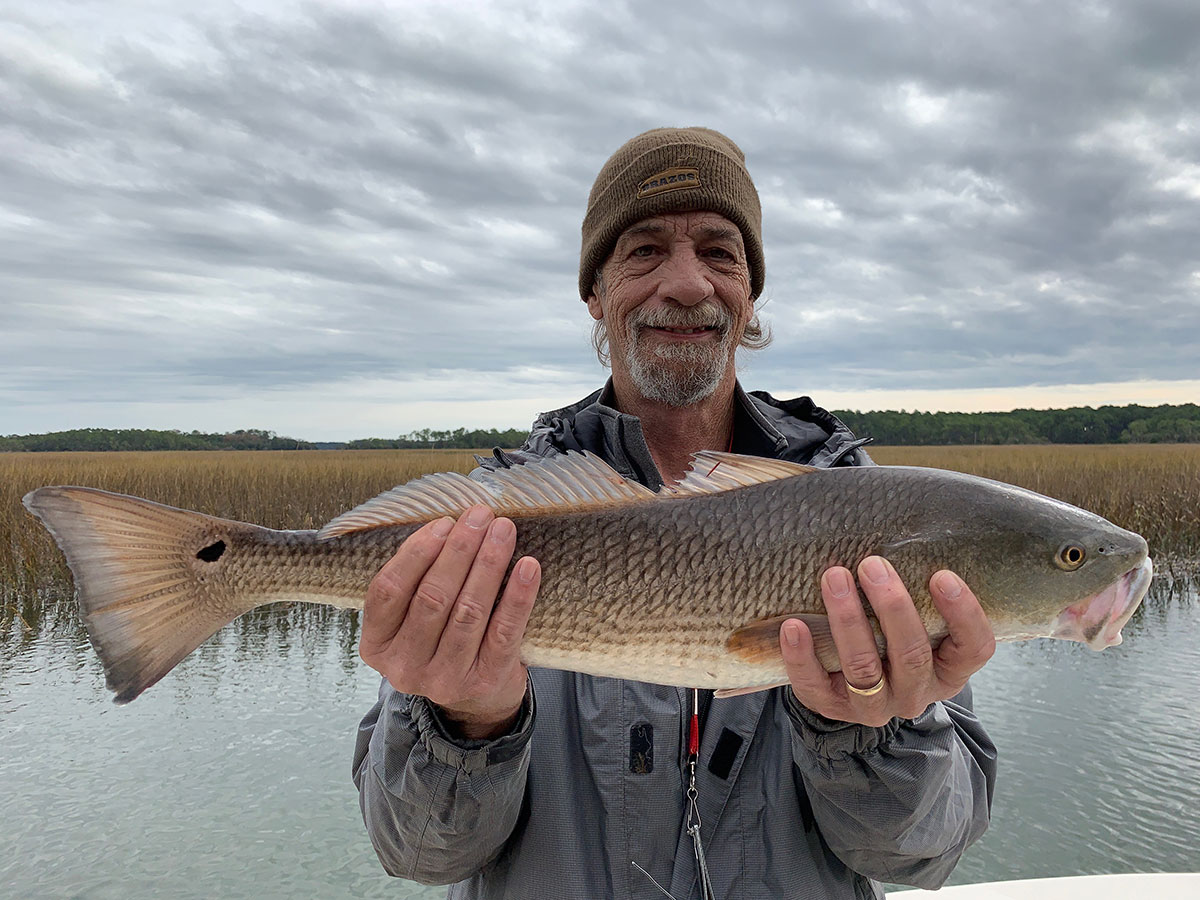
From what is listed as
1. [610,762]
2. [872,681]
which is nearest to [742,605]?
[872,681]

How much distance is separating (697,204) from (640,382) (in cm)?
93

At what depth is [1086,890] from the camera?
3832mm

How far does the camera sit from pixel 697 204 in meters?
3.71

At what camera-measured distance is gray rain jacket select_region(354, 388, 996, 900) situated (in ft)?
7.35

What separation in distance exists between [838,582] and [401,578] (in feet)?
4.06

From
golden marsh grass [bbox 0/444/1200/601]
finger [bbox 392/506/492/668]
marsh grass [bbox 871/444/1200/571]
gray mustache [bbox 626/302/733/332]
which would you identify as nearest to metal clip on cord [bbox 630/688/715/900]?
finger [bbox 392/506/492/668]

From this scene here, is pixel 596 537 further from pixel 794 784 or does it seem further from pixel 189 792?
pixel 189 792

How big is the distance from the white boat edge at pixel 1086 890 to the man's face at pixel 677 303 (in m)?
2.76

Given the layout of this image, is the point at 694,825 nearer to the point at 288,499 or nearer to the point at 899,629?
the point at 899,629

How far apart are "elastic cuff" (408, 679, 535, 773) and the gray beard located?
1.64 meters

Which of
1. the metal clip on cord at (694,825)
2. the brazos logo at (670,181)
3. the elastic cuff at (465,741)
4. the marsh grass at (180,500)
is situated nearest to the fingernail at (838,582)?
the metal clip on cord at (694,825)

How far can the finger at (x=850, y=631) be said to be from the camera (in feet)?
6.79

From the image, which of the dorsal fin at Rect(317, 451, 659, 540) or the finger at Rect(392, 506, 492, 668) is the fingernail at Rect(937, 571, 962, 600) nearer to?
the dorsal fin at Rect(317, 451, 659, 540)

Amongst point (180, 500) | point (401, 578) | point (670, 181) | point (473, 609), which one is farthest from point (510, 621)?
point (180, 500)
